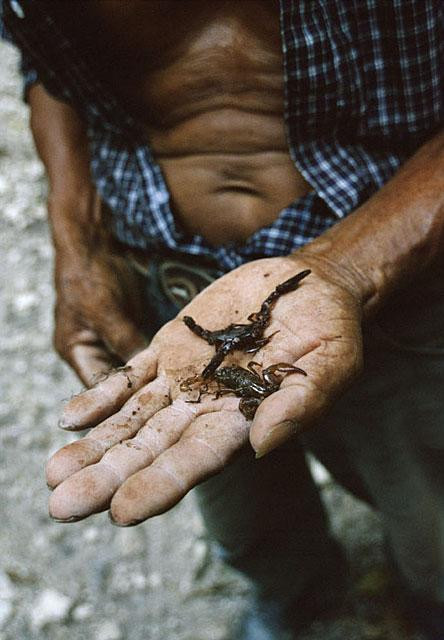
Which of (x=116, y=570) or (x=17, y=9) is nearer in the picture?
(x=17, y=9)

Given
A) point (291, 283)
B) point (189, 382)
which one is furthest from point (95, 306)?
point (291, 283)

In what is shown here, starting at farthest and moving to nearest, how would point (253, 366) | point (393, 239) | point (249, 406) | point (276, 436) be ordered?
point (393, 239) → point (253, 366) → point (249, 406) → point (276, 436)

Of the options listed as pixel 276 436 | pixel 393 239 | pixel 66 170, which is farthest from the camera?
pixel 66 170

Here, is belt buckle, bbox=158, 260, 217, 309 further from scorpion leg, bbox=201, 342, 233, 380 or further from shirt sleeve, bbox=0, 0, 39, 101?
shirt sleeve, bbox=0, 0, 39, 101

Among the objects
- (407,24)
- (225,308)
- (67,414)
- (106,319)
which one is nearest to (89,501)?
(67,414)

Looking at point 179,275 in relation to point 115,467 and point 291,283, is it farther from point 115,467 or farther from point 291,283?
point 115,467

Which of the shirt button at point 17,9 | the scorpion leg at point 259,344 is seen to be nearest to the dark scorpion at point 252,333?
the scorpion leg at point 259,344
